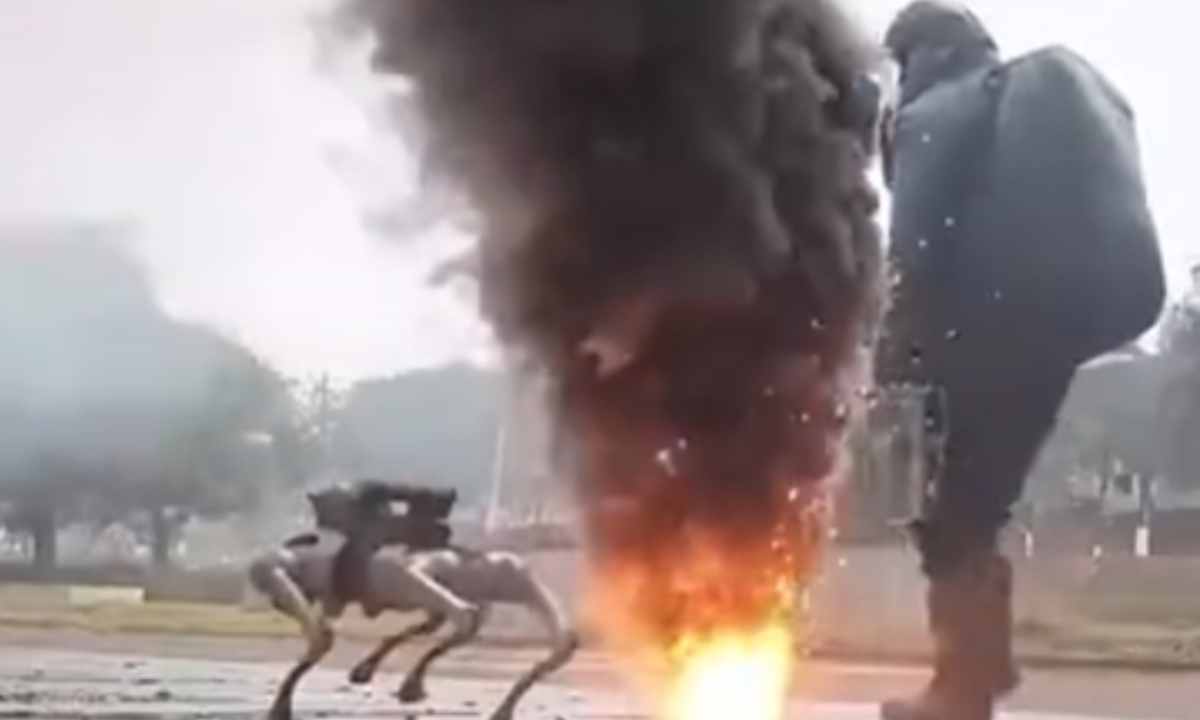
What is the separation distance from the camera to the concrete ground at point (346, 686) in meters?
8.73

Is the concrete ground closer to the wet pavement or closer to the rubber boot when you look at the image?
the wet pavement

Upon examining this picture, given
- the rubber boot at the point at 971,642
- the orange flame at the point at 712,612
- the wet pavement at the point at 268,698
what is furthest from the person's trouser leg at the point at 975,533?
the wet pavement at the point at 268,698

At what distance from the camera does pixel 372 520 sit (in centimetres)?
867

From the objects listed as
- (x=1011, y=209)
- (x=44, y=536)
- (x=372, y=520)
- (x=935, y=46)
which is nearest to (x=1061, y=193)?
(x=1011, y=209)

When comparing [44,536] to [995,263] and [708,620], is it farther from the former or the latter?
[995,263]

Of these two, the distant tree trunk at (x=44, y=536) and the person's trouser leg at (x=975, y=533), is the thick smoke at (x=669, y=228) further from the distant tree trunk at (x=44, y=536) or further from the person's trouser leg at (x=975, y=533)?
the distant tree trunk at (x=44, y=536)

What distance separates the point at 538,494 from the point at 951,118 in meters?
1.52

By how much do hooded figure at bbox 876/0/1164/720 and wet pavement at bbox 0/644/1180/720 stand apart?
38.3 inches

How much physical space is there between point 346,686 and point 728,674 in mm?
3450

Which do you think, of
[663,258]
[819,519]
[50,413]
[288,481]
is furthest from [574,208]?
[50,413]

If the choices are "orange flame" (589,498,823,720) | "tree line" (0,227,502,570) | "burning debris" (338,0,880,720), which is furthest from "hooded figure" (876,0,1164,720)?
"tree line" (0,227,502,570)

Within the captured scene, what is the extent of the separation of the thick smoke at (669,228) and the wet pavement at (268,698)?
4.42 ft

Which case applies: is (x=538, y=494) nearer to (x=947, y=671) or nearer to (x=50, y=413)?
(x=947, y=671)

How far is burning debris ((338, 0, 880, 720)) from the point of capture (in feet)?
21.0
